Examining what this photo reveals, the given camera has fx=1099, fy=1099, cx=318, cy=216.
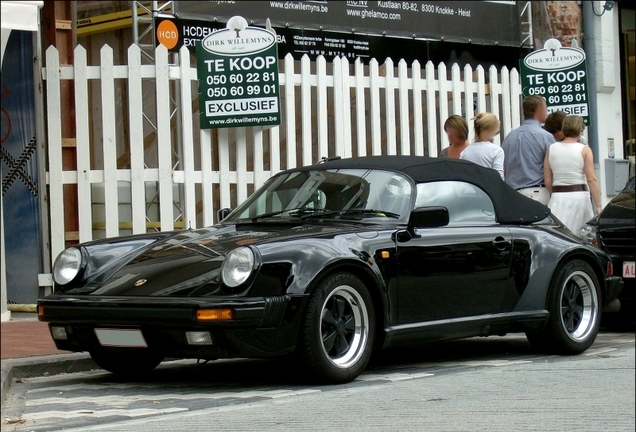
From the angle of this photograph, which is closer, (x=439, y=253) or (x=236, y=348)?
(x=236, y=348)

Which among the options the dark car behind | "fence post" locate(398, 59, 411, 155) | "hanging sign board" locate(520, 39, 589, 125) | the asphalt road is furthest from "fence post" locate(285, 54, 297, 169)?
the asphalt road

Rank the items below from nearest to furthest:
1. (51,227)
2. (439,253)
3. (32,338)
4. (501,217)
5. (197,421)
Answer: (197,421), (439,253), (501,217), (32,338), (51,227)

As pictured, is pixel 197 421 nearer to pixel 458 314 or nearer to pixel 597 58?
pixel 458 314

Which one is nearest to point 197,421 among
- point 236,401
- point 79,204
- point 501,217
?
point 236,401

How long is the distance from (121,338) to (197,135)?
17.4 feet

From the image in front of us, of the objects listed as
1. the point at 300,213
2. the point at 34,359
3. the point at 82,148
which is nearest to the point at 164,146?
the point at 82,148

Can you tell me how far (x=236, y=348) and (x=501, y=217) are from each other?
8.09 ft

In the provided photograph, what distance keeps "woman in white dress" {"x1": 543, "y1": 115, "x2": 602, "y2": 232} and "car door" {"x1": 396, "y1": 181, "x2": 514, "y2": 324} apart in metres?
2.58

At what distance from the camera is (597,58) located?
51.2 ft

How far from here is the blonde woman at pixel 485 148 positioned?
9836 mm

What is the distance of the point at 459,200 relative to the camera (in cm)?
751

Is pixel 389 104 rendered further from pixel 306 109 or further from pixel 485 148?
pixel 485 148

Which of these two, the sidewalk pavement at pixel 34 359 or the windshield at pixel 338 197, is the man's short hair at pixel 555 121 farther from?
the sidewalk pavement at pixel 34 359

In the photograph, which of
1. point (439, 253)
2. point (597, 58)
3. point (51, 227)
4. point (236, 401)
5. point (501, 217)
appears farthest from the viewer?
point (597, 58)
